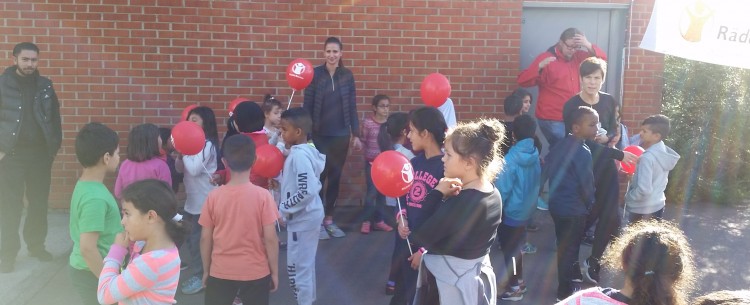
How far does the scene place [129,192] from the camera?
3.38m

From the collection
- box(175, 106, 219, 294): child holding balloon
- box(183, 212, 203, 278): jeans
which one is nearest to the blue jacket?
box(175, 106, 219, 294): child holding balloon

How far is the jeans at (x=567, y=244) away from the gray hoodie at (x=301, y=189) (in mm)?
1969

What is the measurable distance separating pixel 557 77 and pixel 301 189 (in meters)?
3.68

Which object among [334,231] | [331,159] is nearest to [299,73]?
[331,159]

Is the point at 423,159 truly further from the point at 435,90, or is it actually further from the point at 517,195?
the point at 435,90

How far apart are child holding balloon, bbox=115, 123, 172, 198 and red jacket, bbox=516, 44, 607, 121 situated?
411cm

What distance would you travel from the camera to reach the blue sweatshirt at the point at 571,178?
5508mm

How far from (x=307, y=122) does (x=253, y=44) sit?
3256 millimetres

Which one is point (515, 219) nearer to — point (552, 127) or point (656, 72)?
point (552, 127)

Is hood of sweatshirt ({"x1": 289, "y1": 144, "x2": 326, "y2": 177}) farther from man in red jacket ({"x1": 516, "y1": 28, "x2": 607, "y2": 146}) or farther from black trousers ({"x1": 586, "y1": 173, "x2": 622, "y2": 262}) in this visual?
man in red jacket ({"x1": 516, "y1": 28, "x2": 607, "y2": 146})

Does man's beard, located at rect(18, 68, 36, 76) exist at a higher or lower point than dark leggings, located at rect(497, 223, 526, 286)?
higher

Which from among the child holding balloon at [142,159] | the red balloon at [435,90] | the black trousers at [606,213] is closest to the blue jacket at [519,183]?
the black trousers at [606,213]

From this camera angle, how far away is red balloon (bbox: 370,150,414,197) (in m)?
4.27

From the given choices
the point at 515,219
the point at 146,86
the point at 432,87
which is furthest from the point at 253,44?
the point at 515,219
